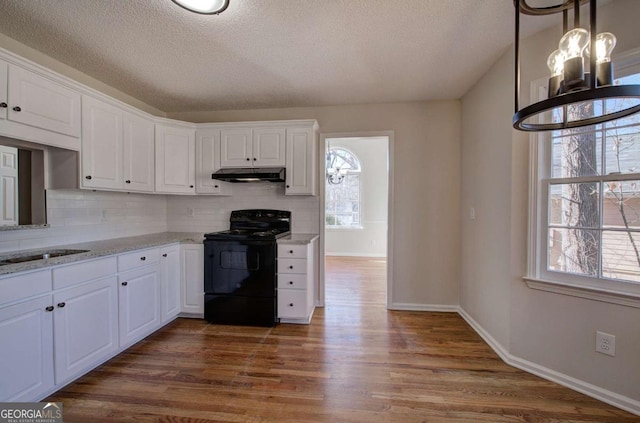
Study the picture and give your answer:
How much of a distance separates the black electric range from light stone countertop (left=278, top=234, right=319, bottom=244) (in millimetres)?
120

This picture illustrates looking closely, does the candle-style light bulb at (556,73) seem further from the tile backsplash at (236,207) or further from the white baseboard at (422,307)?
the white baseboard at (422,307)

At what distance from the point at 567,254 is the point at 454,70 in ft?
5.79

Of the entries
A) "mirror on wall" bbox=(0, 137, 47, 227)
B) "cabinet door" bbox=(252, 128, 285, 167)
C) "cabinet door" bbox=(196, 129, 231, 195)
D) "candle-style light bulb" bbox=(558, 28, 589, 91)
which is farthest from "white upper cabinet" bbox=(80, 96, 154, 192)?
"candle-style light bulb" bbox=(558, 28, 589, 91)

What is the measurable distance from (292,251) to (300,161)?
1011 mm

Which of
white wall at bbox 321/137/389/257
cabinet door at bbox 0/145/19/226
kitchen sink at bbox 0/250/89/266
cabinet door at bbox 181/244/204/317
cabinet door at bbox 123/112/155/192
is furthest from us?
white wall at bbox 321/137/389/257

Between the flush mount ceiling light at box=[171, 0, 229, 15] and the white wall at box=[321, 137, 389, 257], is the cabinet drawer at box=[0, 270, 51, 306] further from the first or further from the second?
the white wall at box=[321, 137, 389, 257]

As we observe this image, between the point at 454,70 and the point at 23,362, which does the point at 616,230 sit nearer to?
the point at 454,70

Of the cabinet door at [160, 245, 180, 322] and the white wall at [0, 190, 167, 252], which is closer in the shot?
the white wall at [0, 190, 167, 252]

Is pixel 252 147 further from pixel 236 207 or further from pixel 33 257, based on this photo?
pixel 33 257

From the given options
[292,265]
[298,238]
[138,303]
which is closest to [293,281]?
[292,265]

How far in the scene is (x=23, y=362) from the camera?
5.03 feet

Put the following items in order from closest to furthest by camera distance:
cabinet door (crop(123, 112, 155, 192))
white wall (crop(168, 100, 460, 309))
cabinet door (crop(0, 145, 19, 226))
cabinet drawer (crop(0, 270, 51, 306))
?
1. cabinet drawer (crop(0, 270, 51, 306))
2. cabinet door (crop(0, 145, 19, 226))
3. cabinet door (crop(123, 112, 155, 192))
4. white wall (crop(168, 100, 460, 309))

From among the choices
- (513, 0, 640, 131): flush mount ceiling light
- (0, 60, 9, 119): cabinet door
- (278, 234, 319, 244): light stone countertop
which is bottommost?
(278, 234, 319, 244): light stone countertop

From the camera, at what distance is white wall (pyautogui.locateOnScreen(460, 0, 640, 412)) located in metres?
1.67
